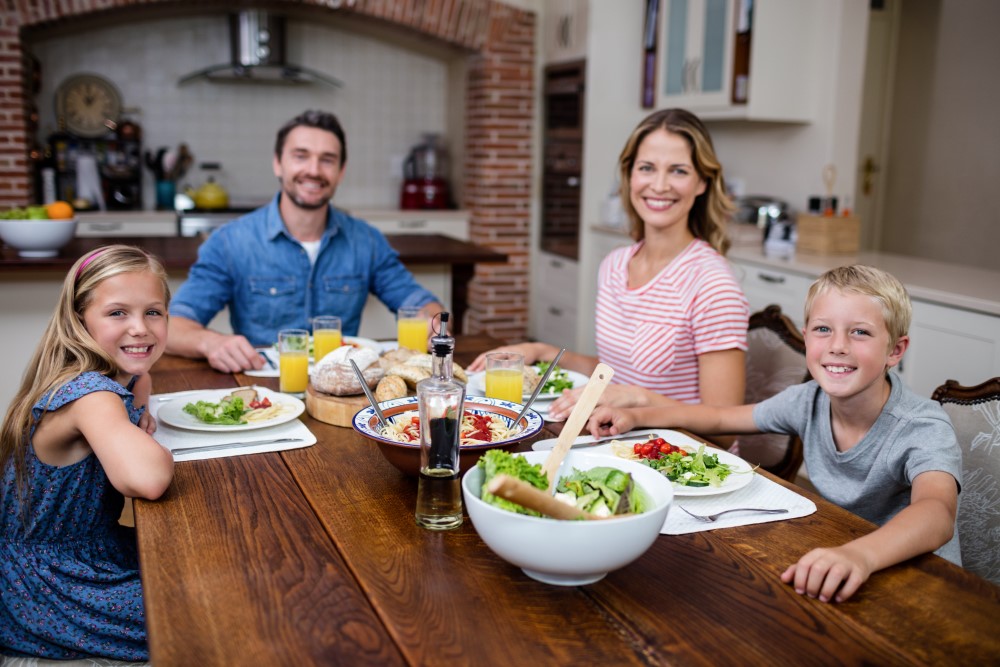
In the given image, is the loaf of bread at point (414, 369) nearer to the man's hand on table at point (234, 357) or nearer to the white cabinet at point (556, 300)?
the man's hand on table at point (234, 357)

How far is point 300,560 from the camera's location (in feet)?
3.87

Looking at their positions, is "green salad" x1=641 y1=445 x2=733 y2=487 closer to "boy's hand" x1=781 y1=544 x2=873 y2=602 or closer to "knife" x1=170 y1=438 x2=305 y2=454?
"boy's hand" x1=781 y1=544 x2=873 y2=602

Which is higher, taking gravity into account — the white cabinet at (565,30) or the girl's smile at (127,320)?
the white cabinet at (565,30)

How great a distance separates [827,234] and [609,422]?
8.68 ft

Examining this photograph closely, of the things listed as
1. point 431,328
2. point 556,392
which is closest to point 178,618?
point 556,392

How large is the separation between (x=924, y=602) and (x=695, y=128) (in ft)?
4.25

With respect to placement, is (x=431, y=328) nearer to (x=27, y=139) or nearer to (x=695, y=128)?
(x=695, y=128)

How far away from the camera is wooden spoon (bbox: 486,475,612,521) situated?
99 cm

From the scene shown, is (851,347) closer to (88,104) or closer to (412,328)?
(412,328)

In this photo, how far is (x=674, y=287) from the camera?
2119 millimetres

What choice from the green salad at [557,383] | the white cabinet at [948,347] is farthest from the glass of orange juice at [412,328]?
the white cabinet at [948,347]

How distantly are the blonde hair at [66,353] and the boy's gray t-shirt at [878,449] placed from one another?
1.17 meters


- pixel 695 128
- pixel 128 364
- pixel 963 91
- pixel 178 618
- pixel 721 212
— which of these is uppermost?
pixel 963 91

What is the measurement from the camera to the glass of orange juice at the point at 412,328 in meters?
2.32
